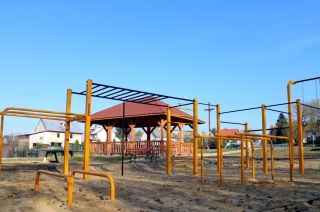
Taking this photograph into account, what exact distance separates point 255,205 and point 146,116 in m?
16.6

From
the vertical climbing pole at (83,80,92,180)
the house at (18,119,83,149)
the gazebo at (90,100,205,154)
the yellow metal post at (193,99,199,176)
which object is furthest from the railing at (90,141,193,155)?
the house at (18,119,83,149)

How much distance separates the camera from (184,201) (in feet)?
19.9

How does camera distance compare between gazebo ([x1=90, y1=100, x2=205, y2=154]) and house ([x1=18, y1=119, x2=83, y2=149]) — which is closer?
gazebo ([x1=90, y1=100, x2=205, y2=154])

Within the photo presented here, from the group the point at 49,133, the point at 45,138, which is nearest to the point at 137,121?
the point at 45,138

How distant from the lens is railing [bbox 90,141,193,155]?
19559 millimetres

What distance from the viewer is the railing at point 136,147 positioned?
19559 millimetres

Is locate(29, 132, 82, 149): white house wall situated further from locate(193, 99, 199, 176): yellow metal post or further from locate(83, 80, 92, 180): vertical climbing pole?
locate(83, 80, 92, 180): vertical climbing pole

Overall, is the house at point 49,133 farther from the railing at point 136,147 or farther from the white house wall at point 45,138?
the railing at point 136,147

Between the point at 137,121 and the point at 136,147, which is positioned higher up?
the point at 137,121

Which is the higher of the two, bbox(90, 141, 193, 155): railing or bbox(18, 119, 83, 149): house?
bbox(18, 119, 83, 149): house

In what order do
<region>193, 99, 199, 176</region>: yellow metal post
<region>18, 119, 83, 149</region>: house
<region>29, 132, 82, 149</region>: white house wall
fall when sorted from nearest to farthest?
<region>193, 99, 199, 176</region>: yellow metal post → <region>29, 132, 82, 149</region>: white house wall → <region>18, 119, 83, 149</region>: house

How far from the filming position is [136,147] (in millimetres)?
21922

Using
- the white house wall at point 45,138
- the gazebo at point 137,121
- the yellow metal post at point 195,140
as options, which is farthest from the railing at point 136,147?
the white house wall at point 45,138

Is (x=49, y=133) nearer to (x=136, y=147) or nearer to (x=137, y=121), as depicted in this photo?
(x=137, y=121)
